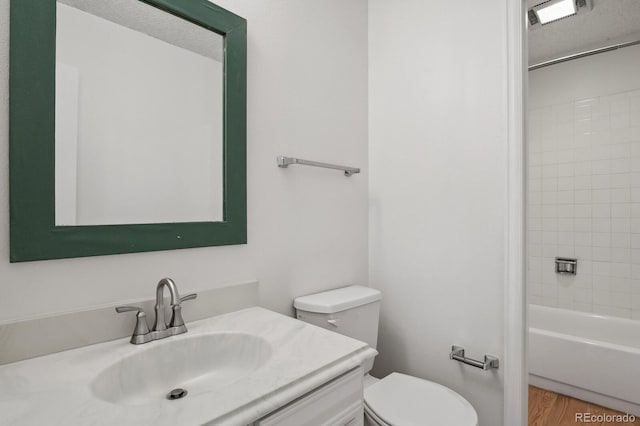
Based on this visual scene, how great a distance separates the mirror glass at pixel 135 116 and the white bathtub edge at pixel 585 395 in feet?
7.84

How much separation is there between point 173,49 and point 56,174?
1.79 ft

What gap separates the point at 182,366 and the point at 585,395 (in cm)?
243

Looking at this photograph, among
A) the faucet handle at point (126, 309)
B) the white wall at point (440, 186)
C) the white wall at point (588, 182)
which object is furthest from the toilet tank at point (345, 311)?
the white wall at point (588, 182)

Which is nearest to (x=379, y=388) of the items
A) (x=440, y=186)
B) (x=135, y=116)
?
(x=440, y=186)

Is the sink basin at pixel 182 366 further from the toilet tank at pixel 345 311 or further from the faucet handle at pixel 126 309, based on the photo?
the toilet tank at pixel 345 311

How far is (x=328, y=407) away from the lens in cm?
75

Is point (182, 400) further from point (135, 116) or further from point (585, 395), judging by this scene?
point (585, 395)

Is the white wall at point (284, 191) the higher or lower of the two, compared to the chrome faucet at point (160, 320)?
higher

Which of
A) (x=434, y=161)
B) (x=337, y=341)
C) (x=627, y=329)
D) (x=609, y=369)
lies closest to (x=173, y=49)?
(x=337, y=341)

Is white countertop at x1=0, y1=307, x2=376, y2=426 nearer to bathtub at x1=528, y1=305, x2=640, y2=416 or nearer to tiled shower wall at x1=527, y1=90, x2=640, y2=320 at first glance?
bathtub at x1=528, y1=305, x2=640, y2=416

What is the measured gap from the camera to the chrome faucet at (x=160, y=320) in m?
0.86

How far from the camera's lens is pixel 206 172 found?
1.12 metres

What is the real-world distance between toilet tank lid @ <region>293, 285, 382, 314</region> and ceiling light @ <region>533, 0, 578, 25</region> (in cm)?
207

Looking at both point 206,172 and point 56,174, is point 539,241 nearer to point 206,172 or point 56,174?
point 206,172
